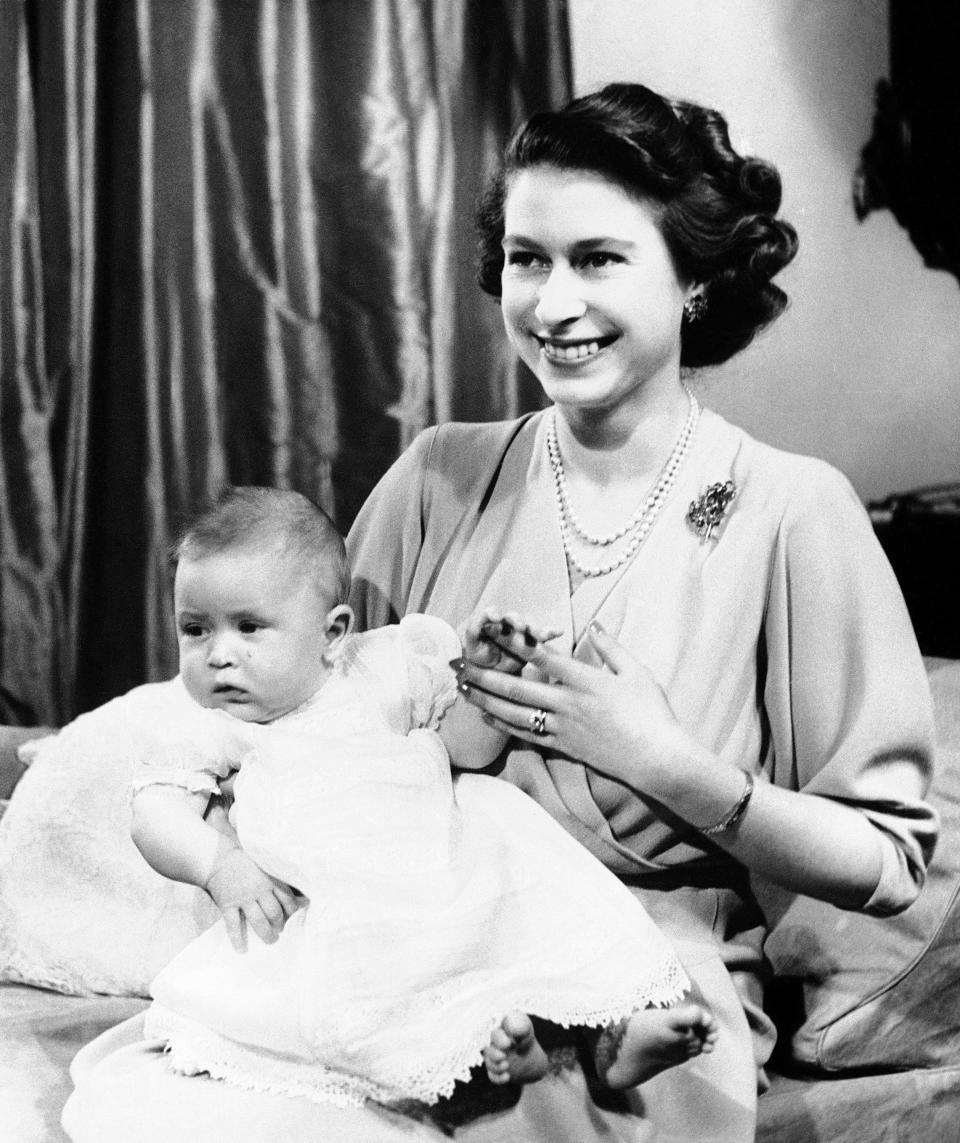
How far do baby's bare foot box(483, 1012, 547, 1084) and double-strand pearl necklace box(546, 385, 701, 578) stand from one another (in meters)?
0.55

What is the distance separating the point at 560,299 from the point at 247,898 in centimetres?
68

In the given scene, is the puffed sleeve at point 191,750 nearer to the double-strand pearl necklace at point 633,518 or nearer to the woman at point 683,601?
the woman at point 683,601

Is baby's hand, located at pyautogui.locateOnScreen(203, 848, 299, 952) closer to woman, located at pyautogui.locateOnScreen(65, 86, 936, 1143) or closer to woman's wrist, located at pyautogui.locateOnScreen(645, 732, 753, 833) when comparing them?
woman, located at pyautogui.locateOnScreen(65, 86, 936, 1143)

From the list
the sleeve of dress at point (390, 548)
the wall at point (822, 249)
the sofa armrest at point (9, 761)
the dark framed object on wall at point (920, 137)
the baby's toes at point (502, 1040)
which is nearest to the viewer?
the baby's toes at point (502, 1040)

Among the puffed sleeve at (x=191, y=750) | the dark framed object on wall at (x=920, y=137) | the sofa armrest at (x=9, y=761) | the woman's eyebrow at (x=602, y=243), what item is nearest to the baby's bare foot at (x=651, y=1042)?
the puffed sleeve at (x=191, y=750)

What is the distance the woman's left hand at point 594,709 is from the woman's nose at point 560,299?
13.1 inches

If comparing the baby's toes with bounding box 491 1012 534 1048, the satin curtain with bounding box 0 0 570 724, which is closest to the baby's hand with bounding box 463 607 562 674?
the baby's toes with bounding box 491 1012 534 1048

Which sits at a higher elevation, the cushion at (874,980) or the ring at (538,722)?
the ring at (538,722)

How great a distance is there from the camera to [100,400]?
121 inches

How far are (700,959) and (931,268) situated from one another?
2.10m

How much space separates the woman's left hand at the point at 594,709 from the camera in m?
1.42

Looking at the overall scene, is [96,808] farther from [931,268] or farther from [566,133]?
[931,268]

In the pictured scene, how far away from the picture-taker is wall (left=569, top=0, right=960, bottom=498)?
312 centimetres

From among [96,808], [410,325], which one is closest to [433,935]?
[96,808]
